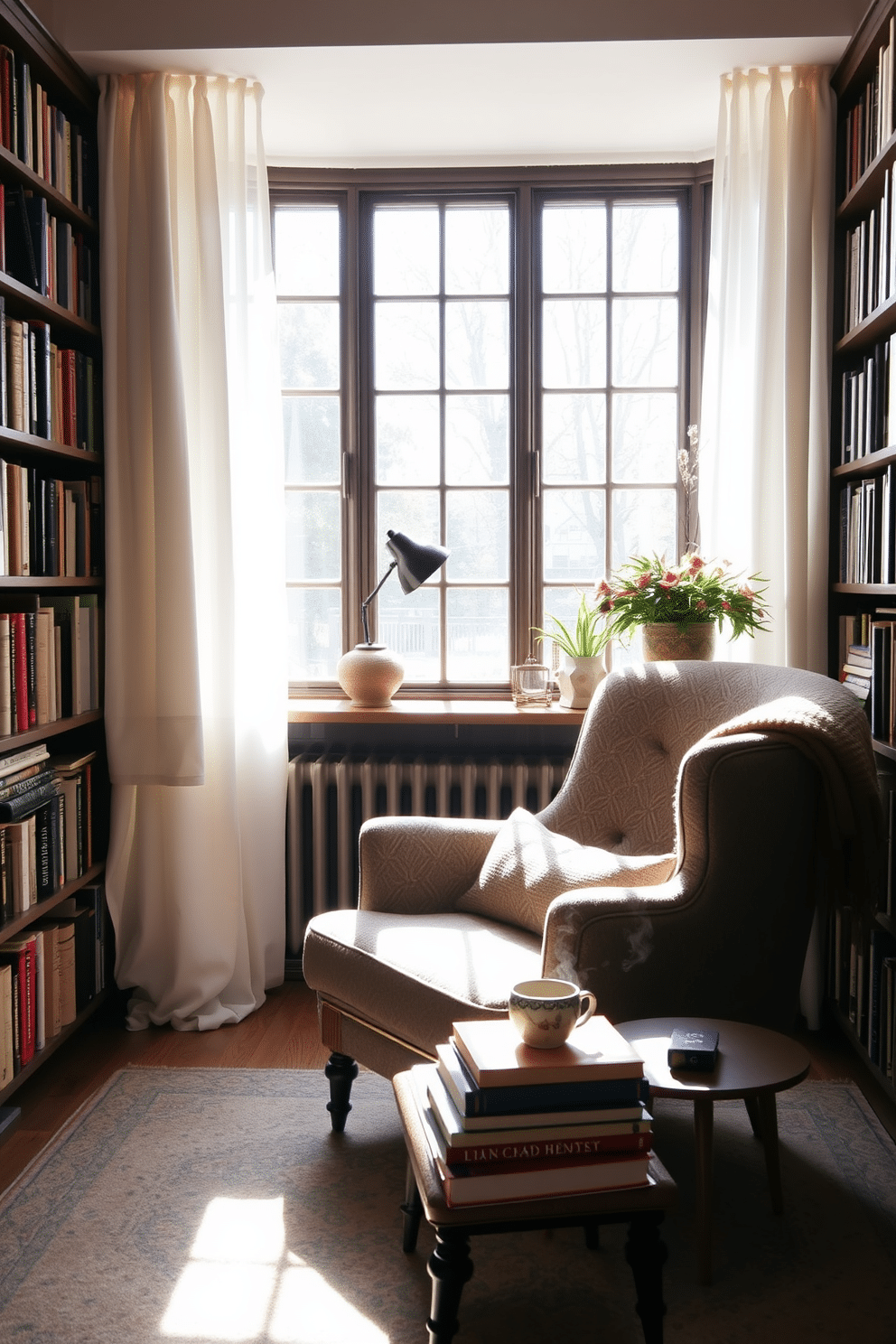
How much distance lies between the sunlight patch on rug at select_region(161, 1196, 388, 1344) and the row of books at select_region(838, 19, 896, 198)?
253 cm

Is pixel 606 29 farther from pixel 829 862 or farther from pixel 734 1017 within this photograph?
pixel 734 1017

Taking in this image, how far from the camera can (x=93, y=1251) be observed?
6.30 ft

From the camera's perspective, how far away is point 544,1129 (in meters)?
1.44

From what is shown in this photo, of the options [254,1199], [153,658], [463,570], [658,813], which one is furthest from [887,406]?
[254,1199]

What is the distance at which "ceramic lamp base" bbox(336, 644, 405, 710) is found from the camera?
3.18 metres

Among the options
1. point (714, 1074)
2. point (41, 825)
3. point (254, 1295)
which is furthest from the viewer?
point (41, 825)

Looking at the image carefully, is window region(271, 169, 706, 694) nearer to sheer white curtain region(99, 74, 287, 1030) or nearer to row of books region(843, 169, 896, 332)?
sheer white curtain region(99, 74, 287, 1030)

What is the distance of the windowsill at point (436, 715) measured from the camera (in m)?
3.08

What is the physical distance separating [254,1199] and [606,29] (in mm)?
2726

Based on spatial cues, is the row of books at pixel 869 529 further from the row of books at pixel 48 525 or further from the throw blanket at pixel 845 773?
the row of books at pixel 48 525

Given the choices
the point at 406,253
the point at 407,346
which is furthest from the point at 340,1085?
the point at 406,253

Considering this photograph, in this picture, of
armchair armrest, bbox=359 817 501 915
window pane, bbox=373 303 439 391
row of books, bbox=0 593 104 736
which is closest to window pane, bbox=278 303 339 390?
window pane, bbox=373 303 439 391

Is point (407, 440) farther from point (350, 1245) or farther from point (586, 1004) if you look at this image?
point (350, 1245)

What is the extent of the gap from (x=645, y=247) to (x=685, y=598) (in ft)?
4.14
